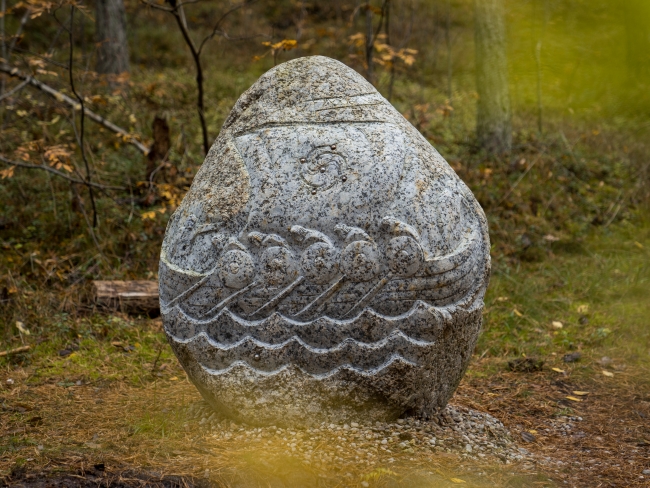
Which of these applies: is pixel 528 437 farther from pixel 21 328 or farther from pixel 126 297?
pixel 21 328

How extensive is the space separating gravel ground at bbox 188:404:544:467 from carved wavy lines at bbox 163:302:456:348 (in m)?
0.48

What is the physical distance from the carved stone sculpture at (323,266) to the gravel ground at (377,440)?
0.07m

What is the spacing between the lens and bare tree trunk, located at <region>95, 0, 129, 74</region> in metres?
10.2

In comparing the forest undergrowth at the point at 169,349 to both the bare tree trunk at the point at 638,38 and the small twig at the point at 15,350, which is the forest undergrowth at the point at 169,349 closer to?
the small twig at the point at 15,350

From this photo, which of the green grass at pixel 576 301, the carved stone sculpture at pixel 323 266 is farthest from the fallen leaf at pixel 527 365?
the carved stone sculpture at pixel 323 266

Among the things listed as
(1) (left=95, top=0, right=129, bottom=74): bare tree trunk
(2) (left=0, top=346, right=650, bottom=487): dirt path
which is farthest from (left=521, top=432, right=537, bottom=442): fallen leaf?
(1) (left=95, top=0, right=129, bottom=74): bare tree trunk

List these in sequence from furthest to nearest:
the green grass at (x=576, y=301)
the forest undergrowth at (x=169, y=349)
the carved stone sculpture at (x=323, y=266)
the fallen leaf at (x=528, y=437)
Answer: the green grass at (x=576, y=301)
the fallen leaf at (x=528, y=437)
the forest undergrowth at (x=169, y=349)
the carved stone sculpture at (x=323, y=266)

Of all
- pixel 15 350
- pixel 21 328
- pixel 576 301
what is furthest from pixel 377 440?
pixel 576 301

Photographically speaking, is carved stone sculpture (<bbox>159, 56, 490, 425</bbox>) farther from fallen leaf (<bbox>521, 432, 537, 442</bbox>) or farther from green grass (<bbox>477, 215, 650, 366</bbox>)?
green grass (<bbox>477, 215, 650, 366</bbox>)

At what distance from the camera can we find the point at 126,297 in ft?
19.3

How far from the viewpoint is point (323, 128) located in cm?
350

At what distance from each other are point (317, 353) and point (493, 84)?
6.94 meters

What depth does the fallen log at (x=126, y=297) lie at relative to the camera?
19.2 ft

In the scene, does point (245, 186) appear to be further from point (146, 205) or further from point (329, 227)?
point (146, 205)
